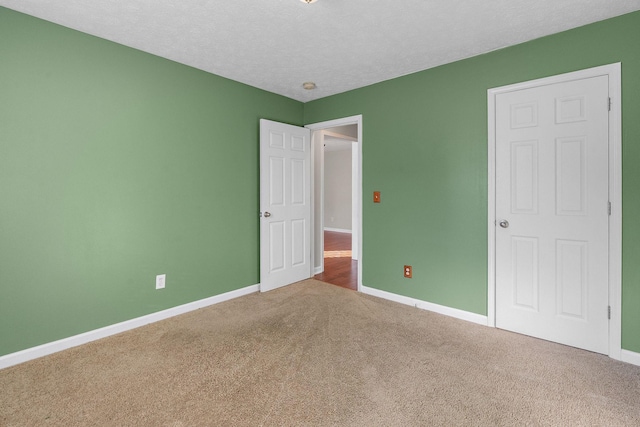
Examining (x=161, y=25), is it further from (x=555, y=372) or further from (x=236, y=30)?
(x=555, y=372)

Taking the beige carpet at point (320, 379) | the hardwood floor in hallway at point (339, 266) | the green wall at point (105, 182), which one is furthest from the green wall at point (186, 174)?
the hardwood floor in hallway at point (339, 266)

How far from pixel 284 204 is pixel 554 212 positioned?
280 cm

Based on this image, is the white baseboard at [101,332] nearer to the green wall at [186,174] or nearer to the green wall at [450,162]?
the green wall at [186,174]

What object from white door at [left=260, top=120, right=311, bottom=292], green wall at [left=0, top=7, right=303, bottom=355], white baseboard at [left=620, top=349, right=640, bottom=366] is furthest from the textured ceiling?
white baseboard at [left=620, top=349, right=640, bottom=366]

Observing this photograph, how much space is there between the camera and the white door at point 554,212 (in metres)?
2.24

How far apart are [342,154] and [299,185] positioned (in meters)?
5.52

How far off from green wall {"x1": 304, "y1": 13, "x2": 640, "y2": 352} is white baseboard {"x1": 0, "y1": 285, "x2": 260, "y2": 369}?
73.3 inches

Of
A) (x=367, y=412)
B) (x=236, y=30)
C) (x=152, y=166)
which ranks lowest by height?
(x=367, y=412)

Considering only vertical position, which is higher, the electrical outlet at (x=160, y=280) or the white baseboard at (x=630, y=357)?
the electrical outlet at (x=160, y=280)

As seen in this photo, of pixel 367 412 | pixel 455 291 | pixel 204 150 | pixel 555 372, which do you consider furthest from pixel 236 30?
pixel 555 372

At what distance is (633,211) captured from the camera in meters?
2.11

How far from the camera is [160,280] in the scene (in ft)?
9.46

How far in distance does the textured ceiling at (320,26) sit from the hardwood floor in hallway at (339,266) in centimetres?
270

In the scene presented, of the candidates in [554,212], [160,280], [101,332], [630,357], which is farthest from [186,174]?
[630,357]
